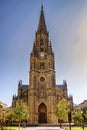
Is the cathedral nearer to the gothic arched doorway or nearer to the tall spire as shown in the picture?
the gothic arched doorway

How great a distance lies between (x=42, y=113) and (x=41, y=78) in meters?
13.4

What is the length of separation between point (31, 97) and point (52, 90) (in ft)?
26.9

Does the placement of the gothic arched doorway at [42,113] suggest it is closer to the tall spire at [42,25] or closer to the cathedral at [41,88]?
the cathedral at [41,88]

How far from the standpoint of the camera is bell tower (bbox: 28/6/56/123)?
282 feet

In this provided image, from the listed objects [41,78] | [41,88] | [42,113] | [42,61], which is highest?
[42,61]

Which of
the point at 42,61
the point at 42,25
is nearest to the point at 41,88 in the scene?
the point at 42,61

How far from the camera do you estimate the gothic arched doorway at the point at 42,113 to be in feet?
286

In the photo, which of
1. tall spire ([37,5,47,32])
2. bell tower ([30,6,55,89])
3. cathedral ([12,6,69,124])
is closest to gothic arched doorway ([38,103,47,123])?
cathedral ([12,6,69,124])

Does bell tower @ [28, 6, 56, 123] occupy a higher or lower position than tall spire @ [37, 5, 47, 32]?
lower

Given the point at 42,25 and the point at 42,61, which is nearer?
the point at 42,61

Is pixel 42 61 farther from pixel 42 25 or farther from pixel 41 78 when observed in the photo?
pixel 42 25

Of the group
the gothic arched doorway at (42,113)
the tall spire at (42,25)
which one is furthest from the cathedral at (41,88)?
the tall spire at (42,25)

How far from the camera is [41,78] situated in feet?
304

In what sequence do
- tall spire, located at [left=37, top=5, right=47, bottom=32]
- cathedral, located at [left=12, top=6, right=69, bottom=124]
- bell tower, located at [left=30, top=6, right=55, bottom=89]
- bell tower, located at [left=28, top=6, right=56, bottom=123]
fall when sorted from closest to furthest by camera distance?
cathedral, located at [left=12, top=6, right=69, bottom=124]
bell tower, located at [left=28, top=6, right=56, bottom=123]
bell tower, located at [left=30, top=6, right=55, bottom=89]
tall spire, located at [left=37, top=5, right=47, bottom=32]
